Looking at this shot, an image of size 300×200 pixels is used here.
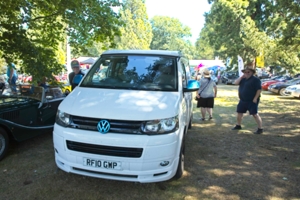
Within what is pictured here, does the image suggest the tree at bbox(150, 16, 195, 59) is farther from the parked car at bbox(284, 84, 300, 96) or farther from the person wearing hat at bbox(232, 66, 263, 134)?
the person wearing hat at bbox(232, 66, 263, 134)

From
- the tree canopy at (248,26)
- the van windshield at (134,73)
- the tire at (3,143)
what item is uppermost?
the tree canopy at (248,26)

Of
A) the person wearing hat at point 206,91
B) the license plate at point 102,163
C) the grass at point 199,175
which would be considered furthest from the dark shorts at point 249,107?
the license plate at point 102,163

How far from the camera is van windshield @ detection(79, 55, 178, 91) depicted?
4.00 metres

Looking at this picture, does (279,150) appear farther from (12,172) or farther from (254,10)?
(254,10)

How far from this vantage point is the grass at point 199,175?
3.43 metres

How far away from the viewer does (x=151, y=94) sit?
3672mm

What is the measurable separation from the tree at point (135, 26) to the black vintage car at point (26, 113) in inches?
1865

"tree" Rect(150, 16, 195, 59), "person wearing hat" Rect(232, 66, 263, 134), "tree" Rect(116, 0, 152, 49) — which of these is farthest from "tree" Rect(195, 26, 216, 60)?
"person wearing hat" Rect(232, 66, 263, 134)

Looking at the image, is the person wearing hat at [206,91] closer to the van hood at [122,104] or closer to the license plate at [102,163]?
the van hood at [122,104]

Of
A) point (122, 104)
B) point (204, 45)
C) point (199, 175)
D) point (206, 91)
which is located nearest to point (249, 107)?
point (206, 91)

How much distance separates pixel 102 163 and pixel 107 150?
175mm

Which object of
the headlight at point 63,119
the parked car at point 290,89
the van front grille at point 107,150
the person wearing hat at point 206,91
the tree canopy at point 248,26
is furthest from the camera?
the tree canopy at point 248,26

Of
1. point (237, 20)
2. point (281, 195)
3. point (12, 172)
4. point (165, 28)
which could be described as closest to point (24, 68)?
point (12, 172)

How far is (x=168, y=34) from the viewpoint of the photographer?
88.9 m
